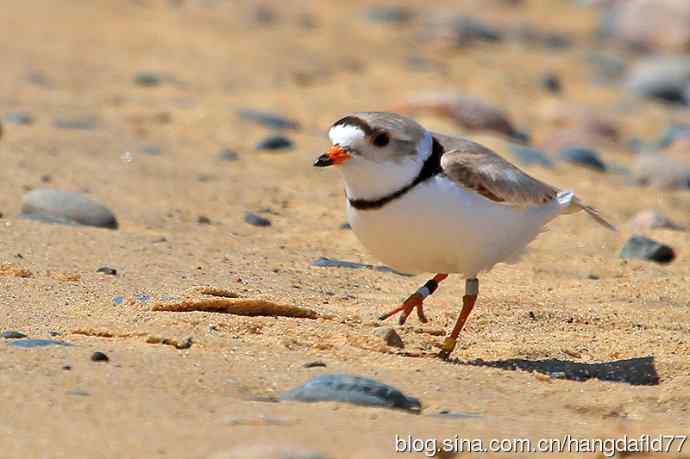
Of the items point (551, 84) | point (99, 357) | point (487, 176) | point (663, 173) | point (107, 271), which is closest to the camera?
point (99, 357)

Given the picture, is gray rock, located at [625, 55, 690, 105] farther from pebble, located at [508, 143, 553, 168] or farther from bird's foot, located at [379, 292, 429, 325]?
bird's foot, located at [379, 292, 429, 325]

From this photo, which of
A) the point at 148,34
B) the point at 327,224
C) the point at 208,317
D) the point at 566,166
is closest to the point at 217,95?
the point at 148,34

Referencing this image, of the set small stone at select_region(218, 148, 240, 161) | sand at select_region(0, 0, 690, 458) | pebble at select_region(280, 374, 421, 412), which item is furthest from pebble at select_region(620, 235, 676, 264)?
pebble at select_region(280, 374, 421, 412)

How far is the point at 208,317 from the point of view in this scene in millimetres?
5219

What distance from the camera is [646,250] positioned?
24.0 ft

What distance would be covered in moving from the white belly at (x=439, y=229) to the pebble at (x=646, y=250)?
2410 mm

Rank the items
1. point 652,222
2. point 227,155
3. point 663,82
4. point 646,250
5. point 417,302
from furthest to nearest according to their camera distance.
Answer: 1. point 663,82
2. point 227,155
3. point 652,222
4. point 646,250
5. point 417,302

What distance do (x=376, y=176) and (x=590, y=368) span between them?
3.79 ft

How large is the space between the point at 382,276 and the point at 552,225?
186cm

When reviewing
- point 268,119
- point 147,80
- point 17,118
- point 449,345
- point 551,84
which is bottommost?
point 449,345

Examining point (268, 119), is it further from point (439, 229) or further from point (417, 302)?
point (439, 229)

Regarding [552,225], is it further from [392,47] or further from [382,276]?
[392,47]

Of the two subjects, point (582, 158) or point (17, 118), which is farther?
point (582, 158)

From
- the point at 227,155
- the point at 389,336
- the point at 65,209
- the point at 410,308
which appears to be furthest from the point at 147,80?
the point at 389,336
